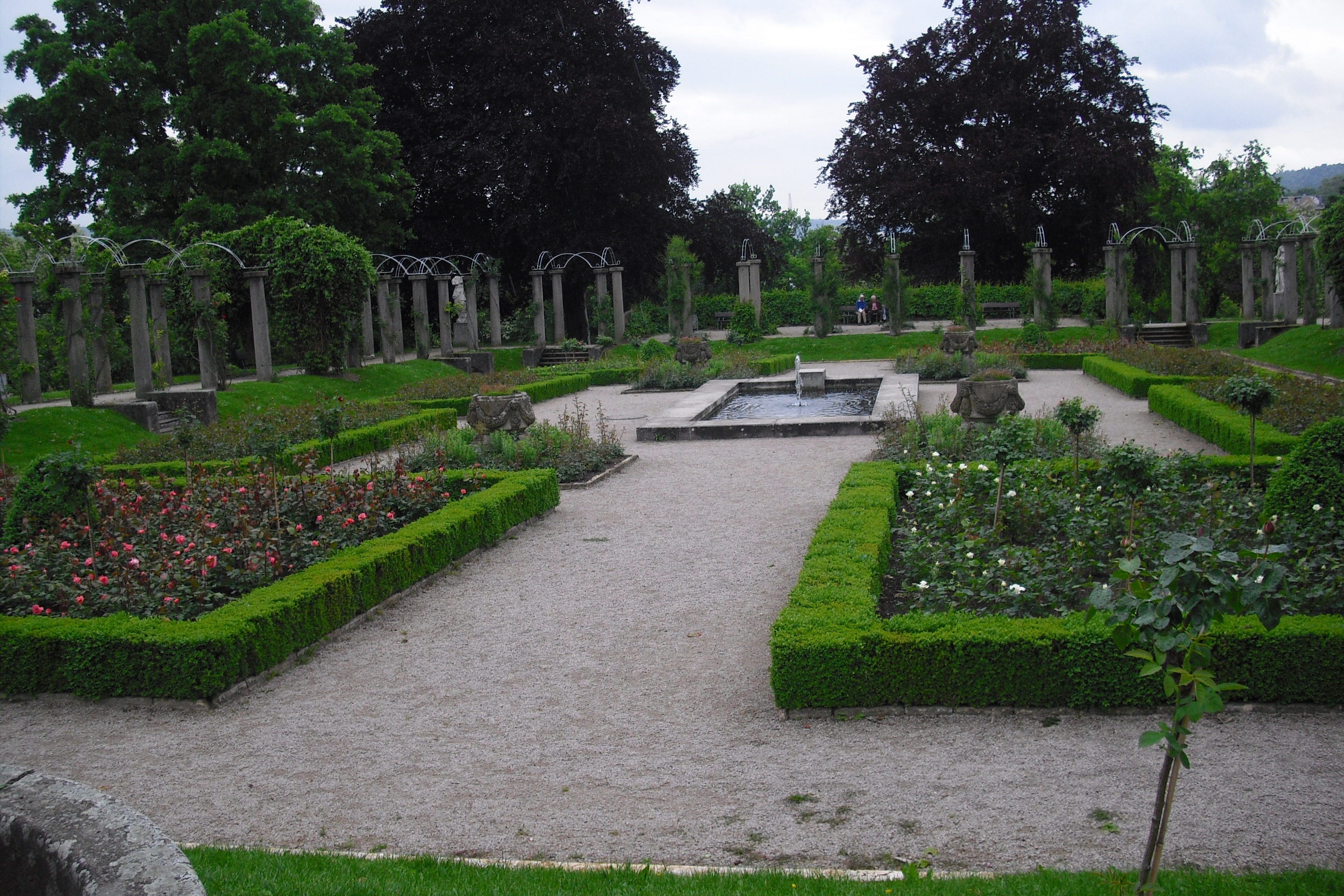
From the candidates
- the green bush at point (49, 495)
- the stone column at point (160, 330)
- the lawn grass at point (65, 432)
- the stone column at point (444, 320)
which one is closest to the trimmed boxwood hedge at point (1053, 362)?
the stone column at point (444, 320)

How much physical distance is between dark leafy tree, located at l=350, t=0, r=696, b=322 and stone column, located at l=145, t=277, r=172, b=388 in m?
14.6

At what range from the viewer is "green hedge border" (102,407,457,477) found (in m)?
11.4

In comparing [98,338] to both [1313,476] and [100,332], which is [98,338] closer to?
[100,332]

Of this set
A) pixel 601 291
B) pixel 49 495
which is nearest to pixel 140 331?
pixel 49 495

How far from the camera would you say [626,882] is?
3.60 metres

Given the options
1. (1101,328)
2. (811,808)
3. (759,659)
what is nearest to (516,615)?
(759,659)

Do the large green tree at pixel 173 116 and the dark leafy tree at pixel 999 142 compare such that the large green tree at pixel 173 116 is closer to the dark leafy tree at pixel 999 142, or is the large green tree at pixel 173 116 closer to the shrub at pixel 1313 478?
the dark leafy tree at pixel 999 142

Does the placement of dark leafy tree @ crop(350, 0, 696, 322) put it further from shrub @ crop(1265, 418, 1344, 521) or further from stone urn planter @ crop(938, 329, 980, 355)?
shrub @ crop(1265, 418, 1344, 521)

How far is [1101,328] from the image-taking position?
28.6 metres

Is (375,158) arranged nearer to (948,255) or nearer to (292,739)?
(948,255)

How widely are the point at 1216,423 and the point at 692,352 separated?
14.3m

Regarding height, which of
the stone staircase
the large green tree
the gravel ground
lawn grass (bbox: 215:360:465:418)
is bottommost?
the gravel ground

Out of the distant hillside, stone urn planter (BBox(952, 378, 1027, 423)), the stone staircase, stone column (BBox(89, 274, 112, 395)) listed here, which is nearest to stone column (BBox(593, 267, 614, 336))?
the stone staircase

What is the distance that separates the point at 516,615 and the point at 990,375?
7.24m
